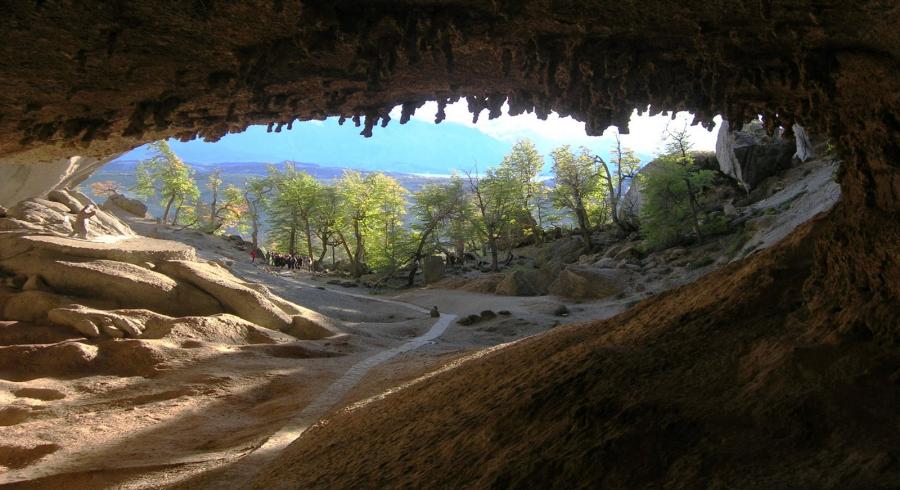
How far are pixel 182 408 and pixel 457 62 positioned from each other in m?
8.35

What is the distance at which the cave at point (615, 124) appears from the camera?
2980mm

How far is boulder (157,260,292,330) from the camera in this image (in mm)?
15828

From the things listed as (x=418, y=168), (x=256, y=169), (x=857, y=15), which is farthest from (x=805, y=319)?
(x=418, y=168)

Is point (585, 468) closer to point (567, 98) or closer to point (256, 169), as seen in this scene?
point (567, 98)

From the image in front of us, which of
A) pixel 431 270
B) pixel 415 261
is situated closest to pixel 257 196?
pixel 415 261

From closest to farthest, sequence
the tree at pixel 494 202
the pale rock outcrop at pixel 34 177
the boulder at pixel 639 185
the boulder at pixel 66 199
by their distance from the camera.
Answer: the boulder at pixel 66 199 → the pale rock outcrop at pixel 34 177 → the boulder at pixel 639 185 → the tree at pixel 494 202

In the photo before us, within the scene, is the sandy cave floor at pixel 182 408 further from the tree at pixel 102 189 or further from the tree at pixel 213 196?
the tree at pixel 102 189

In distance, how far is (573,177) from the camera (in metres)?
38.6

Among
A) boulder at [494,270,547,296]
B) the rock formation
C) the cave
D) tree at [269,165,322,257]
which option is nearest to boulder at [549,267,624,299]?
boulder at [494,270,547,296]

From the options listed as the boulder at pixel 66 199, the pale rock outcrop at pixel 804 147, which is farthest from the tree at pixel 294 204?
the pale rock outcrop at pixel 804 147

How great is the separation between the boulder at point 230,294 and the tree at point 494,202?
894 inches

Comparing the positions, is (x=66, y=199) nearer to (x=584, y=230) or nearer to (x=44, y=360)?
(x=44, y=360)

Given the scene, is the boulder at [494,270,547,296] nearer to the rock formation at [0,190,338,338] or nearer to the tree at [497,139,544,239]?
the rock formation at [0,190,338,338]

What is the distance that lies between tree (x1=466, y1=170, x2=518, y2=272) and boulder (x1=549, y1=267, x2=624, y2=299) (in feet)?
40.1
